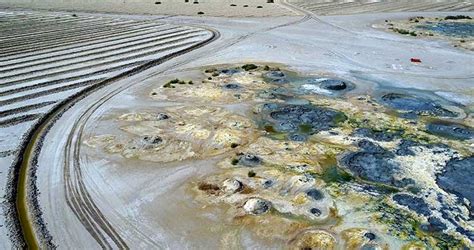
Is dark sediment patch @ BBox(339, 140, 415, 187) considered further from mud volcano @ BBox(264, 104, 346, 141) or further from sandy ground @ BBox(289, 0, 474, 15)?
sandy ground @ BBox(289, 0, 474, 15)

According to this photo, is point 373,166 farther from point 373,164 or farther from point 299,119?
point 299,119

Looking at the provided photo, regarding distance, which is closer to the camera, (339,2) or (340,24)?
(340,24)

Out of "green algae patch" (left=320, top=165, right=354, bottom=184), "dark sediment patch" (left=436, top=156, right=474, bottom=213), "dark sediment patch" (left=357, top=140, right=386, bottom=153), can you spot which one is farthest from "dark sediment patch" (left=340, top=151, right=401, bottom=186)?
"dark sediment patch" (left=436, top=156, right=474, bottom=213)

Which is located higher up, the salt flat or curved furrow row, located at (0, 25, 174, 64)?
curved furrow row, located at (0, 25, 174, 64)

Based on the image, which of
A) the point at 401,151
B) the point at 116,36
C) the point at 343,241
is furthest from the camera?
the point at 116,36

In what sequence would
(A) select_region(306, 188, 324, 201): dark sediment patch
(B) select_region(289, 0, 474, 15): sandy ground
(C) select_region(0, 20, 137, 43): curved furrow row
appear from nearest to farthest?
(A) select_region(306, 188, 324, 201): dark sediment patch
(C) select_region(0, 20, 137, 43): curved furrow row
(B) select_region(289, 0, 474, 15): sandy ground

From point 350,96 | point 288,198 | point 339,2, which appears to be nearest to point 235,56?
point 350,96

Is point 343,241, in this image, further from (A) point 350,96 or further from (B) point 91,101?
(B) point 91,101
